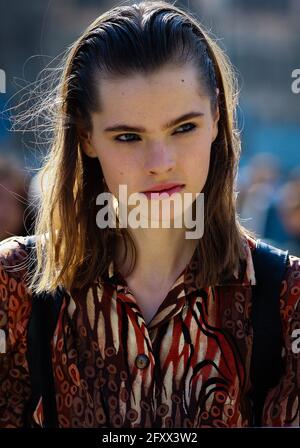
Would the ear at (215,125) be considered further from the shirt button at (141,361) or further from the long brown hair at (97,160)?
the shirt button at (141,361)

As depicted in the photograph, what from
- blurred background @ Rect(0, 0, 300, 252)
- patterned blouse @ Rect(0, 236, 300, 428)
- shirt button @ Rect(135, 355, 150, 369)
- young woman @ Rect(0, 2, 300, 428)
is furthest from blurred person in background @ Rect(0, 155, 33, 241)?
blurred background @ Rect(0, 0, 300, 252)

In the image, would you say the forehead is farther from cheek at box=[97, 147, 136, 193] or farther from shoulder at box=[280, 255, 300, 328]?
shoulder at box=[280, 255, 300, 328]

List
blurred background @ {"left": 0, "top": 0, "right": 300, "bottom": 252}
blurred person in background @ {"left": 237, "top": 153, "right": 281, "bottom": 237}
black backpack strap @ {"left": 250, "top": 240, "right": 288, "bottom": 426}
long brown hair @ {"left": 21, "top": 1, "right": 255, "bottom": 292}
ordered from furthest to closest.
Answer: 1. blurred background @ {"left": 0, "top": 0, "right": 300, "bottom": 252}
2. blurred person in background @ {"left": 237, "top": 153, "right": 281, "bottom": 237}
3. long brown hair @ {"left": 21, "top": 1, "right": 255, "bottom": 292}
4. black backpack strap @ {"left": 250, "top": 240, "right": 288, "bottom": 426}

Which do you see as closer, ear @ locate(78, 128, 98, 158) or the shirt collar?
the shirt collar

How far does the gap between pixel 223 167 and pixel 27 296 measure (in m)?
0.57

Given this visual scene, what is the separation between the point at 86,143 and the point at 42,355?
21.0 inches

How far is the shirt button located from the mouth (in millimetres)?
359

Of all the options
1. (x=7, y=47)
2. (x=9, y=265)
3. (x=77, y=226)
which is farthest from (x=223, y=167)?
(x=7, y=47)

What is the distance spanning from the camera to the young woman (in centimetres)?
196

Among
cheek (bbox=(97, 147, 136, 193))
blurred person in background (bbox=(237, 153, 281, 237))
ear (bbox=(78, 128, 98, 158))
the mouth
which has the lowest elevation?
the mouth

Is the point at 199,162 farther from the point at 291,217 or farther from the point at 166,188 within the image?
the point at 291,217

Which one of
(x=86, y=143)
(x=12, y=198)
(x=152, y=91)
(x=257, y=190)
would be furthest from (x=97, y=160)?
(x=257, y=190)

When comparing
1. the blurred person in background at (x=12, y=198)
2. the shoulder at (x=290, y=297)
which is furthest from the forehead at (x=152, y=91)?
the blurred person in background at (x=12, y=198)

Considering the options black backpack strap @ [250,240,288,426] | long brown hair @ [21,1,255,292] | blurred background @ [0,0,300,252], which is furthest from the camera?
blurred background @ [0,0,300,252]
